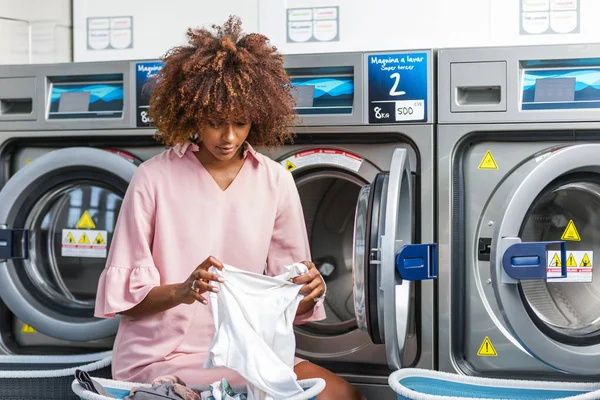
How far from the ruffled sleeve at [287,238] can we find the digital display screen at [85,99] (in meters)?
0.79

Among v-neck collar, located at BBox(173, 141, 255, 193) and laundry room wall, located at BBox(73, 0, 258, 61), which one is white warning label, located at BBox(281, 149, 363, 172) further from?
laundry room wall, located at BBox(73, 0, 258, 61)

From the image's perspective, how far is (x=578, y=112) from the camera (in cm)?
257

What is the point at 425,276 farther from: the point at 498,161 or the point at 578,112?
the point at 578,112

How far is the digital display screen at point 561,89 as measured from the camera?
8.49ft

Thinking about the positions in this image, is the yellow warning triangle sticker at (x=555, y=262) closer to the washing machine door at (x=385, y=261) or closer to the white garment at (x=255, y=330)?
the washing machine door at (x=385, y=261)

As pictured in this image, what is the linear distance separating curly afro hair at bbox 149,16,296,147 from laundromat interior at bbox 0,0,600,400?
4cm

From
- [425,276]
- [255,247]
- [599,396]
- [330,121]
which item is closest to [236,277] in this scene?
[255,247]

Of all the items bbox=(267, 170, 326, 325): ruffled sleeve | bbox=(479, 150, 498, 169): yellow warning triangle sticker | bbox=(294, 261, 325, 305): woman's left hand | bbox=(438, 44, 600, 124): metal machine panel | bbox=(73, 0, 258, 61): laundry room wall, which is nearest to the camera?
bbox=(294, 261, 325, 305): woman's left hand

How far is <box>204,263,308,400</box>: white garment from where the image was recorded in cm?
209

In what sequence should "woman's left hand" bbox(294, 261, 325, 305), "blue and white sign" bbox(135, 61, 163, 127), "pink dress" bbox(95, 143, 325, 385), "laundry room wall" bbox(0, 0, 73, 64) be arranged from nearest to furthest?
"woman's left hand" bbox(294, 261, 325, 305)
"pink dress" bbox(95, 143, 325, 385)
"blue and white sign" bbox(135, 61, 163, 127)
"laundry room wall" bbox(0, 0, 73, 64)

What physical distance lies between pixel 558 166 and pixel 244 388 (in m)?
1.12

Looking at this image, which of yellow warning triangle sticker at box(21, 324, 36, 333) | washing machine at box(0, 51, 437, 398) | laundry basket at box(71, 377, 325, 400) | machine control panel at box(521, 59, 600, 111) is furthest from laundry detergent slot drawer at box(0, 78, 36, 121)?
machine control panel at box(521, 59, 600, 111)

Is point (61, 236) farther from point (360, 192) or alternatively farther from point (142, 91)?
point (360, 192)

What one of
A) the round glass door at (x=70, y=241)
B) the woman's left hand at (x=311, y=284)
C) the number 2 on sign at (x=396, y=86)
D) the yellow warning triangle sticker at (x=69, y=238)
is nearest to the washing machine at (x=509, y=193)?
the number 2 on sign at (x=396, y=86)
